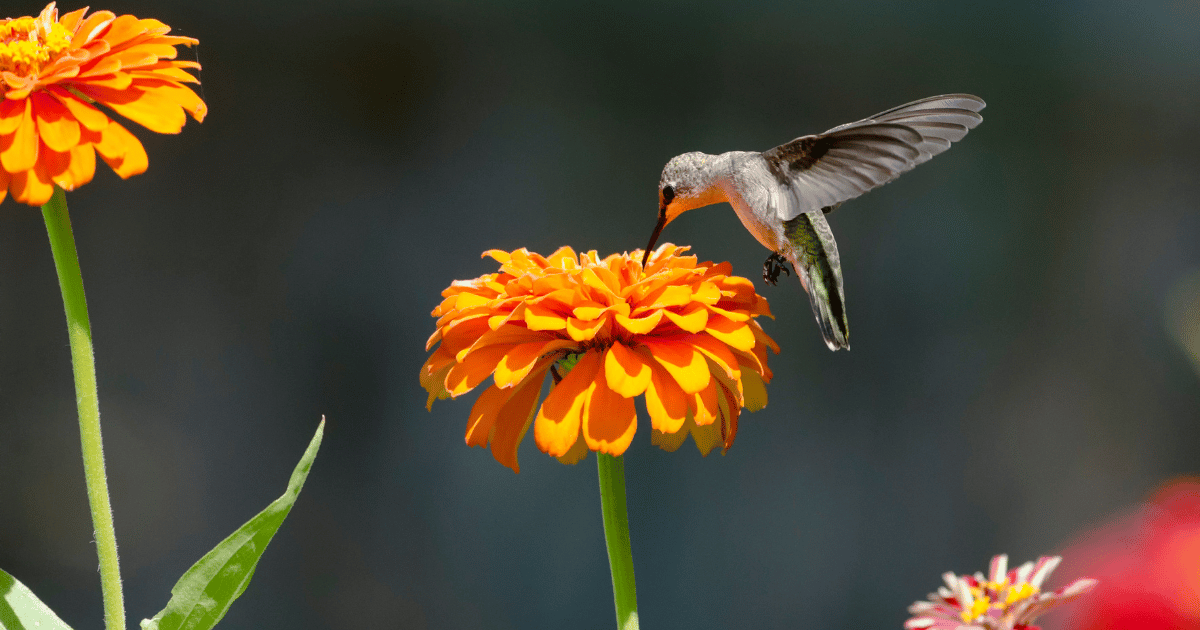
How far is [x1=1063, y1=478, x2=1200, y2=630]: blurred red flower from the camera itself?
21 centimetres

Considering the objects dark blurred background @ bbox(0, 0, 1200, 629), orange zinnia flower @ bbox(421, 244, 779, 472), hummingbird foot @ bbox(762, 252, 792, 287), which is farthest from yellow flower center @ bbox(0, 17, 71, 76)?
dark blurred background @ bbox(0, 0, 1200, 629)

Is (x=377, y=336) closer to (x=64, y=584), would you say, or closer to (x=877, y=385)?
(x=64, y=584)

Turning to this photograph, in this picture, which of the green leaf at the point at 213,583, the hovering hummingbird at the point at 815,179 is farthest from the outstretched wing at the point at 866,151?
the green leaf at the point at 213,583

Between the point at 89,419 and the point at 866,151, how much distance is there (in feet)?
1.48

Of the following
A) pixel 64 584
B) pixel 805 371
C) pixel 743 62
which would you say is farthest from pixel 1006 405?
pixel 64 584

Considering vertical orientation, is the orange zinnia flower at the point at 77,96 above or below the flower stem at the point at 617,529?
above

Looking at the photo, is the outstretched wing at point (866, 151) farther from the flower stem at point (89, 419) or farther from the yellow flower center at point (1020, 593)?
the flower stem at point (89, 419)

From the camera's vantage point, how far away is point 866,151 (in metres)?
0.58

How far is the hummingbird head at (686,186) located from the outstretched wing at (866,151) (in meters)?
0.04

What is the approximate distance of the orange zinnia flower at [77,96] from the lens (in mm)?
376


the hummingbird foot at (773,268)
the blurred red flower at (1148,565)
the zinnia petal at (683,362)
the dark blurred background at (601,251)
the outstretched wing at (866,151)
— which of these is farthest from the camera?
the dark blurred background at (601,251)

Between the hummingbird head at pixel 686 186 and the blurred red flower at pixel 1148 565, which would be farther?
the hummingbird head at pixel 686 186

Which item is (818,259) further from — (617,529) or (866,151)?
(617,529)

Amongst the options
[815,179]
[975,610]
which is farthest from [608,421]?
[815,179]
